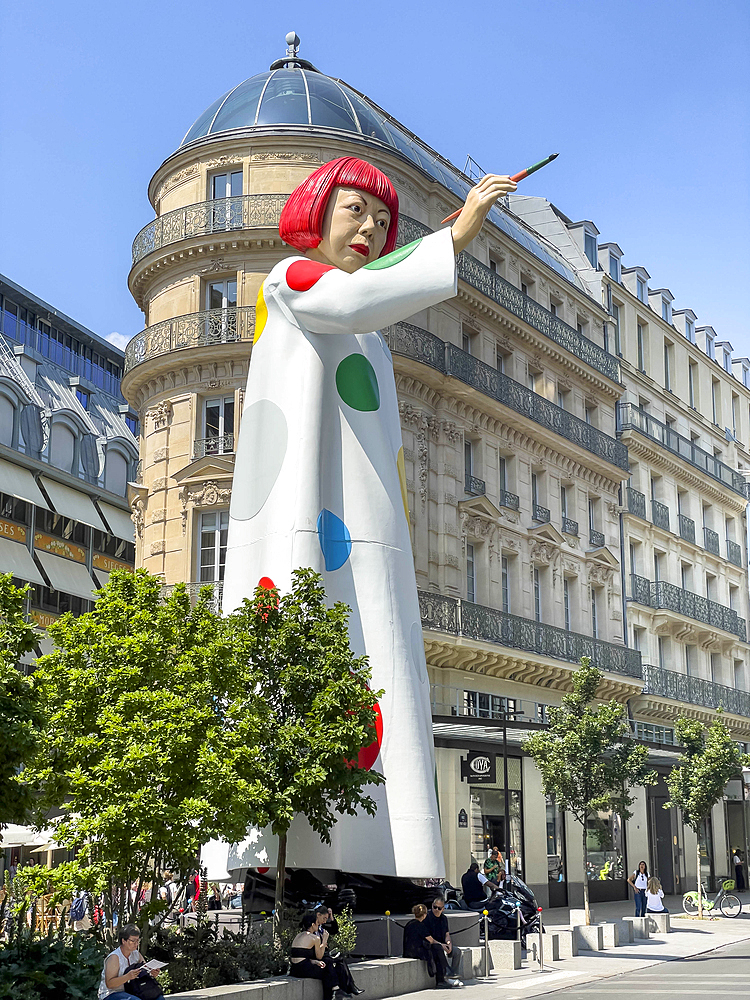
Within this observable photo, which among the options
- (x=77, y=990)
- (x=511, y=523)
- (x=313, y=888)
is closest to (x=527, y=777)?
(x=511, y=523)

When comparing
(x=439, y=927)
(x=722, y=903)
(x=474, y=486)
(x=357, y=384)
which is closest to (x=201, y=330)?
(x=474, y=486)

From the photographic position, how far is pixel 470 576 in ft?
106

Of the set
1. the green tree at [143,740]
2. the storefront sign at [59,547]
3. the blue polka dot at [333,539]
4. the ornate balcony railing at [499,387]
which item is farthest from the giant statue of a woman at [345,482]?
the storefront sign at [59,547]

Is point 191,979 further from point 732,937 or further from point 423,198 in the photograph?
point 423,198

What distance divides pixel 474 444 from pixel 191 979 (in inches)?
→ 870

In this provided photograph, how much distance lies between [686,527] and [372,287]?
3498cm

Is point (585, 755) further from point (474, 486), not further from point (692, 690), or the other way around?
point (692, 690)

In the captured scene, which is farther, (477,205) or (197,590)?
(197,590)

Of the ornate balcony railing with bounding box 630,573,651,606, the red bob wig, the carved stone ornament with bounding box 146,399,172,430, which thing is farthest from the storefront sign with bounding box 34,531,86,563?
the red bob wig

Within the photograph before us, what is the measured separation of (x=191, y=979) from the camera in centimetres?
1255

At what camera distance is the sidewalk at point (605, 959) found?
15.9 metres

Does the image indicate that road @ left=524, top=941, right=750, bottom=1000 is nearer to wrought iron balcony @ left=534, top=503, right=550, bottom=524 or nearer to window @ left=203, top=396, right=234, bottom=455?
window @ left=203, top=396, right=234, bottom=455

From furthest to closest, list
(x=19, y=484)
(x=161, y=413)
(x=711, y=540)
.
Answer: (x=711, y=540), (x=19, y=484), (x=161, y=413)

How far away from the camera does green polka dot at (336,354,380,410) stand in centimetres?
1611
